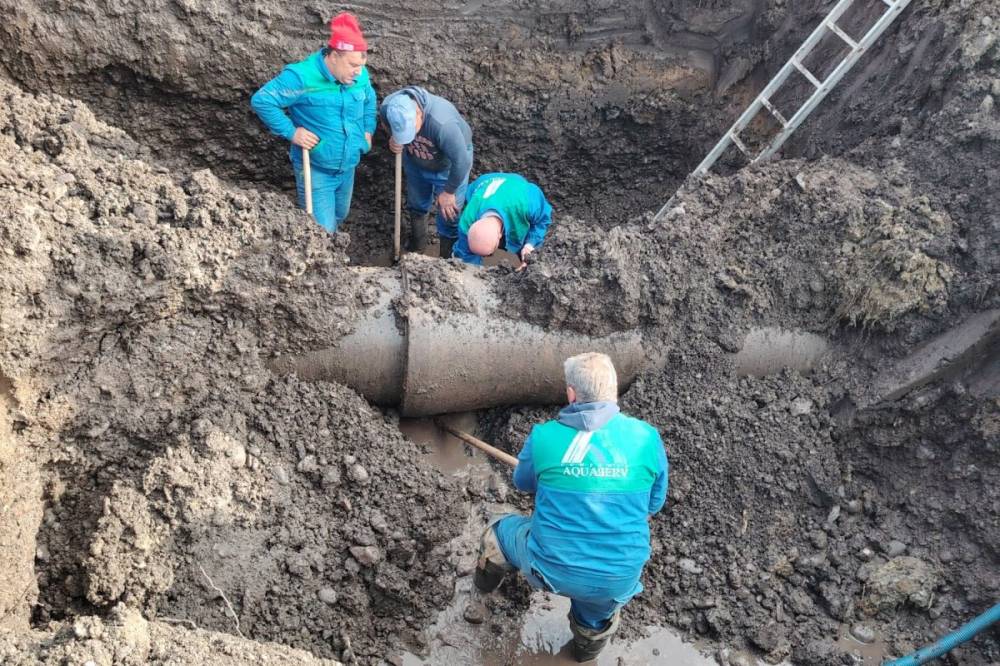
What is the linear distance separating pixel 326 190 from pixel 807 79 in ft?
10.5

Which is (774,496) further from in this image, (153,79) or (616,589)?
(153,79)

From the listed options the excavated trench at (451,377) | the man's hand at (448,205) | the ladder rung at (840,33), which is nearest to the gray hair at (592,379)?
the excavated trench at (451,377)

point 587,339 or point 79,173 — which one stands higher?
point 587,339

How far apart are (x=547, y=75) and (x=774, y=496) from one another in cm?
340

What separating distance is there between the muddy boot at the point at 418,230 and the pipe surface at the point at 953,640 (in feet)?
12.9

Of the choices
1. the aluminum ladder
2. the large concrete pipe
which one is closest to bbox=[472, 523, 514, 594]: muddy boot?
the large concrete pipe

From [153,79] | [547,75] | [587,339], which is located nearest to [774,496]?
[587,339]

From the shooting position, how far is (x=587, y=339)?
4164mm

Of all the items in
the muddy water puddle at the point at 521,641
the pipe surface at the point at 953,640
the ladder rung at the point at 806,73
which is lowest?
the muddy water puddle at the point at 521,641

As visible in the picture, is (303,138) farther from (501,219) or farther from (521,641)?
(521,641)

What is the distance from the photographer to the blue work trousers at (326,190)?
4.99 meters

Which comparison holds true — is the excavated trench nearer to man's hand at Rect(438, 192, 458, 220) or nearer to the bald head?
the bald head

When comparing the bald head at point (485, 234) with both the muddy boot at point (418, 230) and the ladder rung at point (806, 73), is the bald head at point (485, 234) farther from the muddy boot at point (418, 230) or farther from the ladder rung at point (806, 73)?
the ladder rung at point (806, 73)

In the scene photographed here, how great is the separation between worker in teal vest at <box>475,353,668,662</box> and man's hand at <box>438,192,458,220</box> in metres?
2.31
